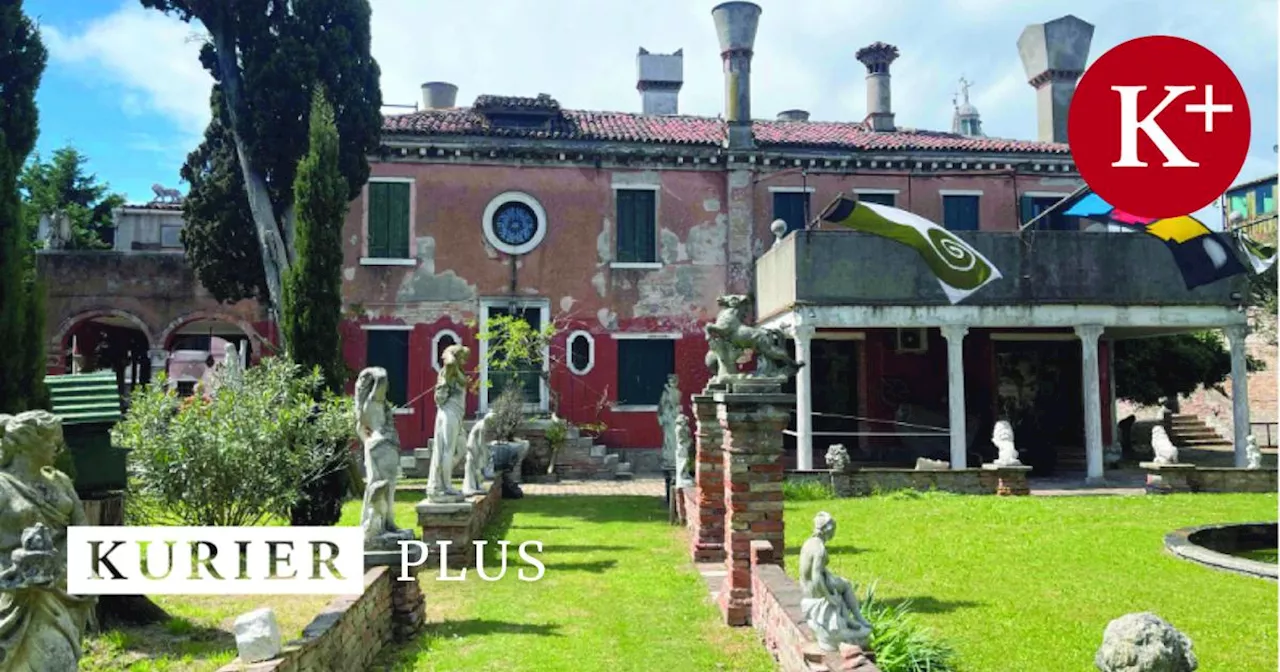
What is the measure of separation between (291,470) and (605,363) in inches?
483

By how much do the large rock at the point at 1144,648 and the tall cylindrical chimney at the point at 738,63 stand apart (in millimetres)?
18705

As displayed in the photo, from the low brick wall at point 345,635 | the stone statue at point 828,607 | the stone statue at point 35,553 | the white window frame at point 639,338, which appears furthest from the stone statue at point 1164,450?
the stone statue at point 35,553

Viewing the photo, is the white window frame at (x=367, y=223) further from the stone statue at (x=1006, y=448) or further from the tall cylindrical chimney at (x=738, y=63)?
the stone statue at (x=1006, y=448)

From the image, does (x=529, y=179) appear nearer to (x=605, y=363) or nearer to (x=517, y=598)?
(x=605, y=363)

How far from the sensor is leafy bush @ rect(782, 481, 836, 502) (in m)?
15.5

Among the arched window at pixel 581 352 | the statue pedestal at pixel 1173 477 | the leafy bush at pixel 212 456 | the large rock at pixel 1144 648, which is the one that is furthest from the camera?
the arched window at pixel 581 352

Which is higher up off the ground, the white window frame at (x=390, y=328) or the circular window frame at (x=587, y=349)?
the white window frame at (x=390, y=328)

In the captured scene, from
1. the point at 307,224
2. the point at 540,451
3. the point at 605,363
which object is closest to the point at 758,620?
the point at 307,224

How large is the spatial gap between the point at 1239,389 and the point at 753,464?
1517cm

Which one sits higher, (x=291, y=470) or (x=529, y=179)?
(x=529, y=179)

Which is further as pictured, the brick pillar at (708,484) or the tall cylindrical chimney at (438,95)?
the tall cylindrical chimney at (438,95)

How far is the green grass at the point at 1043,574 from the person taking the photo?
7.03 m

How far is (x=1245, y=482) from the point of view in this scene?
16.5m

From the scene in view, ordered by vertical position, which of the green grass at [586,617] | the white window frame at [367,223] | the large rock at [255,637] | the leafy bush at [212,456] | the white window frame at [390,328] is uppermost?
the white window frame at [367,223]
